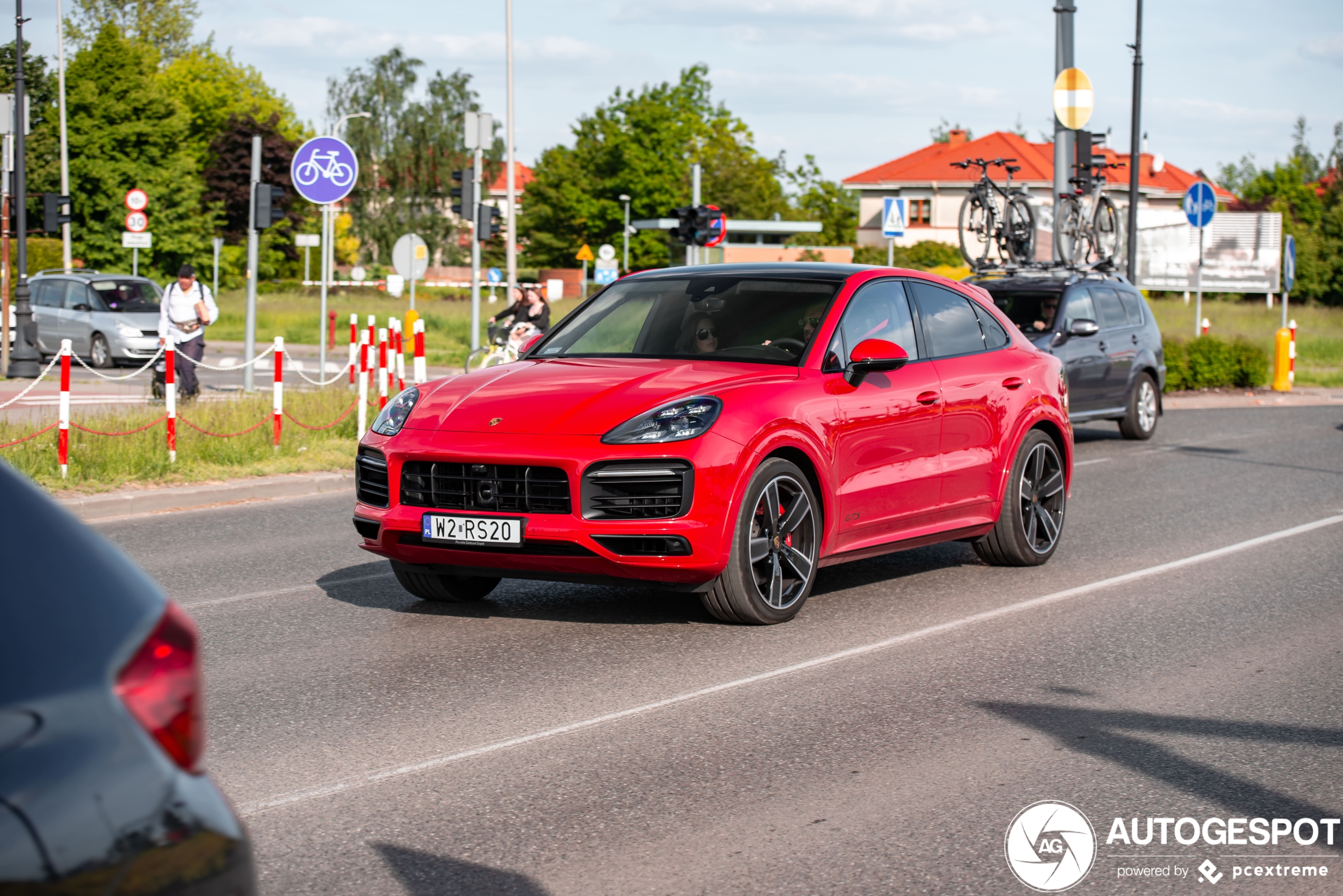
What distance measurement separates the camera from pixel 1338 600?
336 inches

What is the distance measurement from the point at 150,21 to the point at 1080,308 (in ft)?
297

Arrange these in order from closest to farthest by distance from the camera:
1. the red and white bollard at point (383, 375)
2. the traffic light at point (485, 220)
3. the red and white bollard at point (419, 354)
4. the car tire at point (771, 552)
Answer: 1. the car tire at point (771, 552)
2. the red and white bollard at point (419, 354)
3. the red and white bollard at point (383, 375)
4. the traffic light at point (485, 220)

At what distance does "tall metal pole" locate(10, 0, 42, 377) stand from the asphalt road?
17495mm

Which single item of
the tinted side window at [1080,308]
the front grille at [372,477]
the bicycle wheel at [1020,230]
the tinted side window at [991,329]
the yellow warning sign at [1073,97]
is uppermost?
→ the yellow warning sign at [1073,97]

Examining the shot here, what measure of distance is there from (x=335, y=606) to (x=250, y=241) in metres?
13.4

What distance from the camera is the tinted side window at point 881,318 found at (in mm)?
8117

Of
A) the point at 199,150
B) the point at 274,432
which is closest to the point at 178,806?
the point at 274,432

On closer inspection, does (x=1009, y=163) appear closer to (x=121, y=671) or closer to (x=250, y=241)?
(x=250, y=241)

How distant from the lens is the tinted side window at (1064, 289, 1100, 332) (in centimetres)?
1750

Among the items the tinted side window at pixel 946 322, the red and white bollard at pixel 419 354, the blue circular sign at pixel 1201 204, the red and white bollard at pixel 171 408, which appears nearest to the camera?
the tinted side window at pixel 946 322

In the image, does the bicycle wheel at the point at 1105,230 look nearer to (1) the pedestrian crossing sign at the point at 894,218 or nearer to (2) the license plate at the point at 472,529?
(1) the pedestrian crossing sign at the point at 894,218

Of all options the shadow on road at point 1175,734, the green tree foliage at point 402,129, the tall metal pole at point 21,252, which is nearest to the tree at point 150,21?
the green tree foliage at point 402,129

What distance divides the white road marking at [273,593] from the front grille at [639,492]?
98.3 inches

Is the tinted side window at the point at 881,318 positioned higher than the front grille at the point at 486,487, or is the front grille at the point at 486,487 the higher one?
the tinted side window at the point at 881,318
